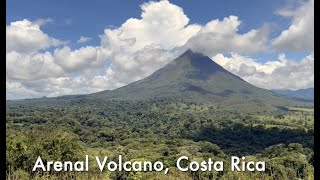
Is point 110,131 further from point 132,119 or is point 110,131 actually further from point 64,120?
point 132,119

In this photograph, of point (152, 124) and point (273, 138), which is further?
point (152, 124)

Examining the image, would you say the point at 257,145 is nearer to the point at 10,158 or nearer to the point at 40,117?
the point at 40,117

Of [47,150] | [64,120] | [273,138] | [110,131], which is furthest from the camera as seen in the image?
[64,120]

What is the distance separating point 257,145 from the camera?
3829 inches

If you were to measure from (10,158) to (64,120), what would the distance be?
87.9 meters

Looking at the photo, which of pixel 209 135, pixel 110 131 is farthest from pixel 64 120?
pixel 209 135
